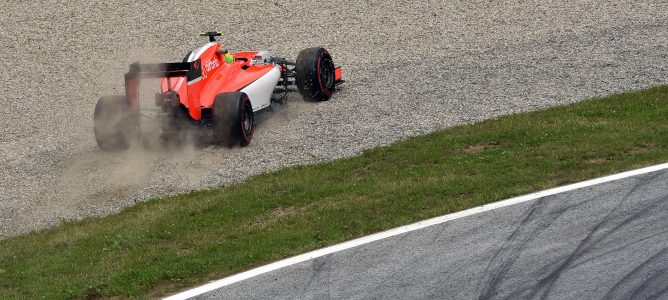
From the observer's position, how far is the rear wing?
16328 millimetres

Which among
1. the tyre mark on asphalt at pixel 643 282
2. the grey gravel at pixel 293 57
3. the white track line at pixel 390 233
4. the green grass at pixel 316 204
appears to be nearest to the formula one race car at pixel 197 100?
the grey gravel at pixel 293 57

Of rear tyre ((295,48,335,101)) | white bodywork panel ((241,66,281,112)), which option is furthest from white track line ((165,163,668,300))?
rear tyre ((295,48,335,101))

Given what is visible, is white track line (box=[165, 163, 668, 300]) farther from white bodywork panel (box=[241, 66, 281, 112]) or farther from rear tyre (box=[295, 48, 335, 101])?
rear tyre (box=[295, 48, 335, 101])

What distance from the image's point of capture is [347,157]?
1549 centimetres

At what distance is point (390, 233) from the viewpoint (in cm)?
1156

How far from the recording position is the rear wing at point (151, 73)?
53.6ft

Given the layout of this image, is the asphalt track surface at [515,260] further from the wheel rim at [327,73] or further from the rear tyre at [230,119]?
the wheel rim at [327,73]

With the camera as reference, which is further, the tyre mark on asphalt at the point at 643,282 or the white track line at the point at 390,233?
the white track line at the point at 390,233

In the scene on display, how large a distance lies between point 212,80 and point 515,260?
840 centimetres

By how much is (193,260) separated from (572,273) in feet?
14.0

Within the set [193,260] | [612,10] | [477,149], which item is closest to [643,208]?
[477,149]

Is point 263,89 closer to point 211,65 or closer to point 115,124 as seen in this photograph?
point 211,65

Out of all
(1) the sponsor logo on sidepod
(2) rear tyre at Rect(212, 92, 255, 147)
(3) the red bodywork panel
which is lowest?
(2) rear tyre at Rect(212, 92, 255, 147)

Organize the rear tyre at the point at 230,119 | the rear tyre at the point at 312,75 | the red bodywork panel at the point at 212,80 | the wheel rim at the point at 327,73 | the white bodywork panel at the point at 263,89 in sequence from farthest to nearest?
the wheel rim at the point at 327,73 → the rear tyre at the point at 312,75 → the white bodywork panel at the point at 263,89 → the red bodywork panel at the point at 212,80 → the rear tyre at the point at 230,119
